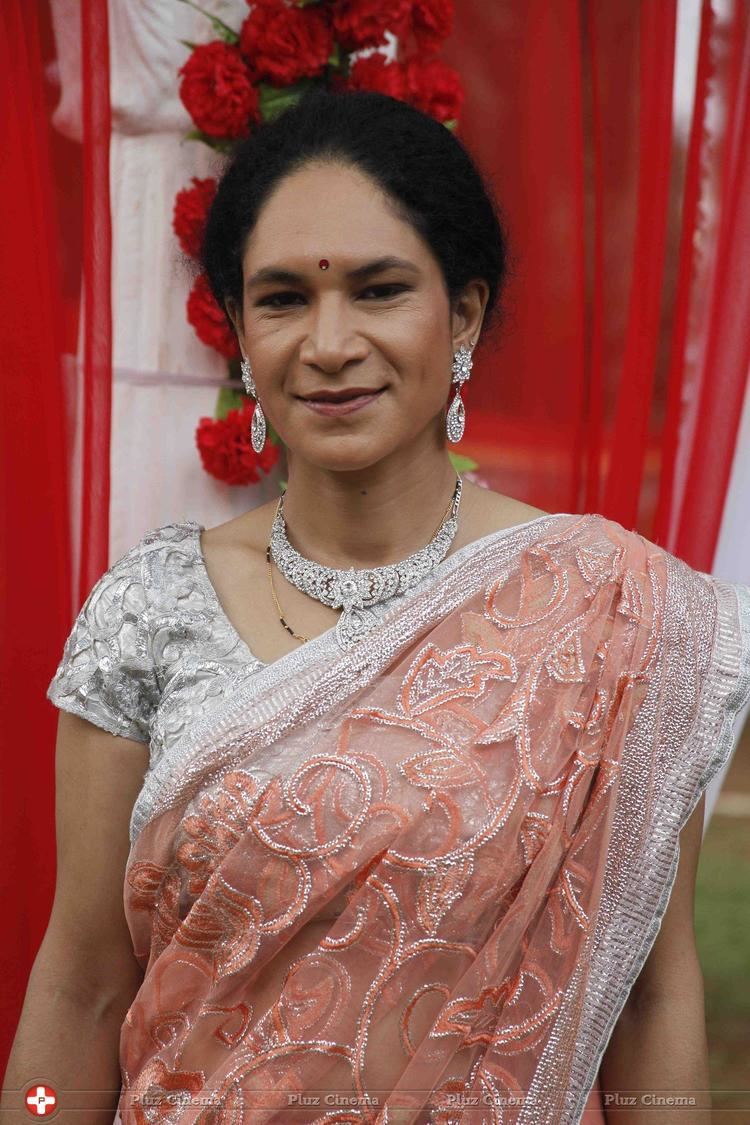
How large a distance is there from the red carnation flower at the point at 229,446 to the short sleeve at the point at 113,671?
1.56 feet

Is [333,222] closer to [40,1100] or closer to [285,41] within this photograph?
[285,41]

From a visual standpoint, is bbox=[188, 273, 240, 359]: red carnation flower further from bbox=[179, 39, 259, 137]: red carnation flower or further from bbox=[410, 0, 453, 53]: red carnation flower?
bbox=[410, 0, 453, 53]: red carnation flower

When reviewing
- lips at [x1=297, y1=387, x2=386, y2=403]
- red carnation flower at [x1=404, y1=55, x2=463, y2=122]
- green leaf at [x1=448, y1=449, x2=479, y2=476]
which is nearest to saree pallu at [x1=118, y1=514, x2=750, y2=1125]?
lips at [x1=297, y1=387, x2=386, y2=403]

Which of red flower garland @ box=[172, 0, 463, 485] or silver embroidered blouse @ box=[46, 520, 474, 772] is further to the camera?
red flower garland @ box=[172, 0, 463, 485]

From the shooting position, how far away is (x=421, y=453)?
1541 millimetres

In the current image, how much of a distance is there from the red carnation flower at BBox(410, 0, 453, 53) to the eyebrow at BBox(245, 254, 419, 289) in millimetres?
645

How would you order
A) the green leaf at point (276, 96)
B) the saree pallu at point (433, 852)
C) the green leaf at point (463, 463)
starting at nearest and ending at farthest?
the saree pallu at point (433, 852)
the green leaf at point (276, 96)
the green leaf at point (463, 463)

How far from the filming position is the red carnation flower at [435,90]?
185cm

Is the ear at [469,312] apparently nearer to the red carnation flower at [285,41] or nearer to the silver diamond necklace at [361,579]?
the silver diamond necklace at [361,579]

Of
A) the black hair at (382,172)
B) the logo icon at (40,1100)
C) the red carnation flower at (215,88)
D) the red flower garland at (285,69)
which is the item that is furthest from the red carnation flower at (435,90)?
the logo icon at (40,1100)

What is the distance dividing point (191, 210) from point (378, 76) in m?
0.34

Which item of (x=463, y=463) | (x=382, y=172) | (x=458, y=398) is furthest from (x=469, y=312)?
(x=463, y=463)

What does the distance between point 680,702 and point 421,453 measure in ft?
1.42

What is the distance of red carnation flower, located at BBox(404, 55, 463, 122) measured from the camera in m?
1.85
